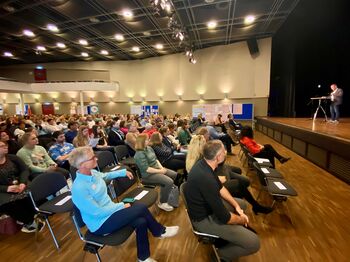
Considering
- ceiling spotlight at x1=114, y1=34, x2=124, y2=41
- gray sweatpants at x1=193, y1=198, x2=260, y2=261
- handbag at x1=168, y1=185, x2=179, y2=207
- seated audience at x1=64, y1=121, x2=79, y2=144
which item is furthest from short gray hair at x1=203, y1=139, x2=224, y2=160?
ceiling spotlight at x1=114, y1=34, x2=124, y2=41

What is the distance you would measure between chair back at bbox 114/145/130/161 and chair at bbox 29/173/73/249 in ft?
4.84

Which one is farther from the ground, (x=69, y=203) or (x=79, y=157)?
(x=79, y=157)

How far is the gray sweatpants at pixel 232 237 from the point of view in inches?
64.1

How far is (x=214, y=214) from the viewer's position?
1731mm

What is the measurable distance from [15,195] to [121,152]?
1.91 m

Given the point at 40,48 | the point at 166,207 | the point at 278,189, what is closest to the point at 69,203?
the point at 166,207

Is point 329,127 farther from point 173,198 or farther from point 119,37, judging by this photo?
point 119,37

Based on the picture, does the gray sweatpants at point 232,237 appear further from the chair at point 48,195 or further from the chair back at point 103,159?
the chair back at point 103,159

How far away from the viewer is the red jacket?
418 cm

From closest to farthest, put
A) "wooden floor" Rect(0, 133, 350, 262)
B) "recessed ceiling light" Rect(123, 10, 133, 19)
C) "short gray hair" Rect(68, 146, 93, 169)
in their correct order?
"short gray hair" Rect(68, 146, 93, 169)
"wooden floor" Rect(0, 133, 350, 262)
"recessed ceiling light" Rect(123, 10, 133, 19)

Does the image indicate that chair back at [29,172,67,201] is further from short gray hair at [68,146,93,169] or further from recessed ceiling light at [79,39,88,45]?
recessed ceiling light at [79,39,88,45]

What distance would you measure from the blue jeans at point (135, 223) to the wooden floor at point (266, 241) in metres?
0.34

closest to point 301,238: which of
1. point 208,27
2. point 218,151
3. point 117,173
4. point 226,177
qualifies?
point 226,177

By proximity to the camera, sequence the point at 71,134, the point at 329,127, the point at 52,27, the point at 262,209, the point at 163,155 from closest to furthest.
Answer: the point at 262,209 < the point at 163,155 < the point at 71,134 < the point at 329,127 < the point at 52,27
